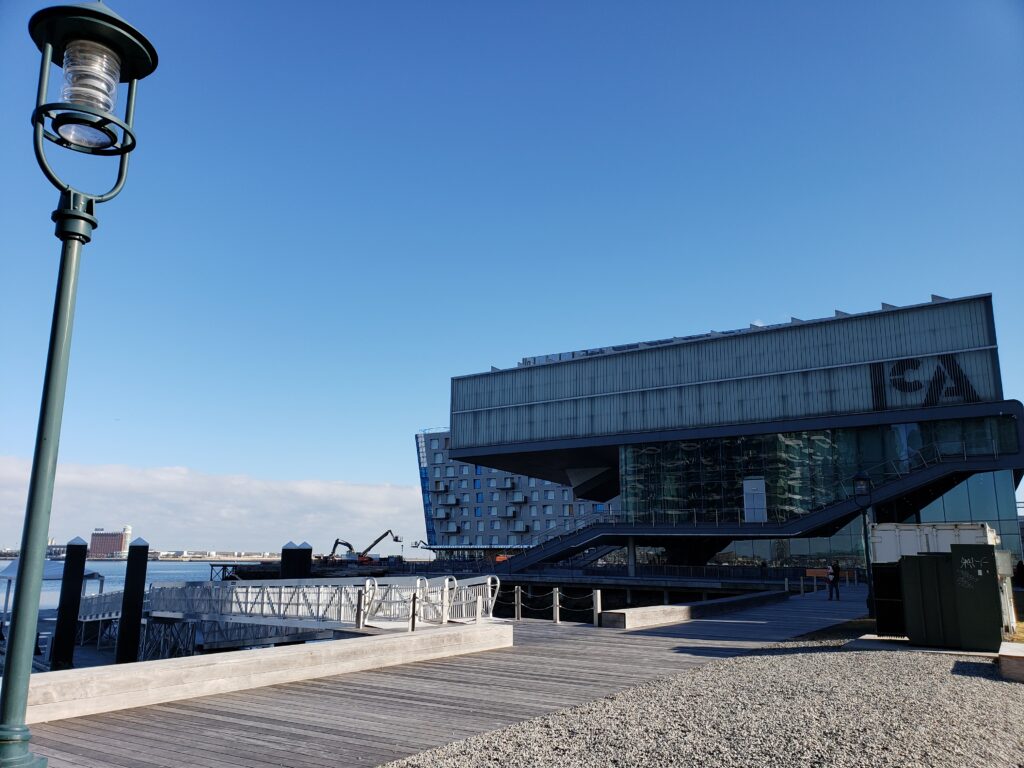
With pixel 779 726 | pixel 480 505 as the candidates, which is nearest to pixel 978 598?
pixel 779 726

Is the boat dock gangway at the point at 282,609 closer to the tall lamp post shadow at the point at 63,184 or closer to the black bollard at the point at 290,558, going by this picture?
the black bollard at the point at 290,558

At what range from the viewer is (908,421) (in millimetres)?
46875

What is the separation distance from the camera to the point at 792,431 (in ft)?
166

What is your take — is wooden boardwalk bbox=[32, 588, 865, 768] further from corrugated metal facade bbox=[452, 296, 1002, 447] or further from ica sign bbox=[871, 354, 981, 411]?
corrugated metal facade bbox=[452, 296, 1002, 447]

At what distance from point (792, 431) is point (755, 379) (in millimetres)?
4590

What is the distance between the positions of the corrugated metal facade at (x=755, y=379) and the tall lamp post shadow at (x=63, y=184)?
50.7 metres

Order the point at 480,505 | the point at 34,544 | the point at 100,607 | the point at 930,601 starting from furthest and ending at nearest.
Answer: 1. the point at 480,505
2. the point at 100,607
3. the point at 930,601
4. the point at 34,544

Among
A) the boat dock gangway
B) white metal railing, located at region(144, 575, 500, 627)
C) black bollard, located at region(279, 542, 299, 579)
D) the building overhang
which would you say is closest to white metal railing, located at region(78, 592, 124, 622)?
the boat dock gangway

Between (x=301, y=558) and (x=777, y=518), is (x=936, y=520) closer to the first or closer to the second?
(x=777, y=518)

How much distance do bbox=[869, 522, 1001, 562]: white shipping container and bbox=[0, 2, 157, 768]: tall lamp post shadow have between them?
22645 millimetres

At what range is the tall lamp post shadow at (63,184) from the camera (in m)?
4.23

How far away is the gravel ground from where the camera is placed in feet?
21.0

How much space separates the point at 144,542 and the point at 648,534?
34358 mm

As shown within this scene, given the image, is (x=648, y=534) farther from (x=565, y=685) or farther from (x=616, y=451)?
(x=565, y=685)
